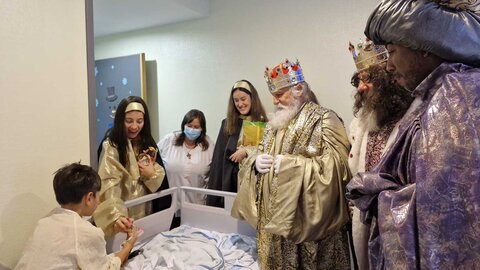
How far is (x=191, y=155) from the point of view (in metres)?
2.48

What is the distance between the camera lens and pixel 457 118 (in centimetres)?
61

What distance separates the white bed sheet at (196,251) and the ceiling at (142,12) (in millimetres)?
1697

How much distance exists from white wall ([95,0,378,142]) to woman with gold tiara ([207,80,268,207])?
0.30 metres

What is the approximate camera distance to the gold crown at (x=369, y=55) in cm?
135

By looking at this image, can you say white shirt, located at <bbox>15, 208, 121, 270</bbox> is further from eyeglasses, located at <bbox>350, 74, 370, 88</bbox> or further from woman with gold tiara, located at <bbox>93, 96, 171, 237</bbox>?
eyeglasses, located at <bbox>350, 74, 370, 88</bbox>

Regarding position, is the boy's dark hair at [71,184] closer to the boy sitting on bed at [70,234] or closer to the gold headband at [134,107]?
the boy sitting on bed at [70,234]

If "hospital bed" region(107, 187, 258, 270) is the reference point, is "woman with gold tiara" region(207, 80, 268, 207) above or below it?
above

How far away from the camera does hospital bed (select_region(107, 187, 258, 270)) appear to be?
1602mm

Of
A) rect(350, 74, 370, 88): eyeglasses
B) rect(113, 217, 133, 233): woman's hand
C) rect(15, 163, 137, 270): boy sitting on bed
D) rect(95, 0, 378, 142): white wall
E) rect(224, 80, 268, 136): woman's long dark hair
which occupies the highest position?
rect(95, 0, 378, 142): white wall

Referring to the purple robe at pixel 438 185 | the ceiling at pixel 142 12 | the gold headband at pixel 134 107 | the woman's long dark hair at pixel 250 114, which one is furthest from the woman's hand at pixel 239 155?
the purple robe at pixel 438 185

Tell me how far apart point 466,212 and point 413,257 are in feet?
0.43

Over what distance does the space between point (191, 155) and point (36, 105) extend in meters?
1.27

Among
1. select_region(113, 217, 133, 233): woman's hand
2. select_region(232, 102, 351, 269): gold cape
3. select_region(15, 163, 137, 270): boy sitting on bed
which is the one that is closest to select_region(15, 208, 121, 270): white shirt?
select_region(15, 163, 137, 270): boy sitting on bed

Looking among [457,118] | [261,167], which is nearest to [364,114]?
[261,167]
